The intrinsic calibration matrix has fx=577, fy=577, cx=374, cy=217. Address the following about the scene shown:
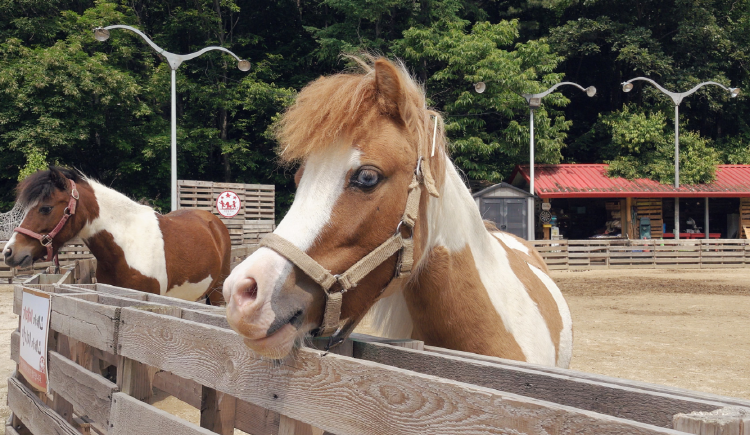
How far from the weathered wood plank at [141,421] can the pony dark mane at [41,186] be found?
13.9 feet

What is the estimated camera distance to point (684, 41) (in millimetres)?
30609

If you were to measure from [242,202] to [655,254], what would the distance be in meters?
15.2

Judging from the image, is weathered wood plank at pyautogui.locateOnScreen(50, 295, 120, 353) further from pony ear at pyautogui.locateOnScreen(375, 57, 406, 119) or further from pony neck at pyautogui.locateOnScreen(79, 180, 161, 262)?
pony neck at pyautogui.locateOnScreen(79, 180, 161, 262)

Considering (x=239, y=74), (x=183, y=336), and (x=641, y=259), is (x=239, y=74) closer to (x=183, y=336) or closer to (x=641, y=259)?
(x=641, y=259)

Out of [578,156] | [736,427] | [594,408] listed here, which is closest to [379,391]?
[594,408]

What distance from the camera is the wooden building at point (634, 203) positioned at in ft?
84.3

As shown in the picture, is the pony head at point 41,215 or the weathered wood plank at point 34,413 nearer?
the weathered wood plank at point 34,413

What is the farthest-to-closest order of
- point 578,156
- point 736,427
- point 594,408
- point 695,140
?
point 578,156 → point 695,140 → point 594,408 → point 736,427

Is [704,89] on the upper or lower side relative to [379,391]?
upper

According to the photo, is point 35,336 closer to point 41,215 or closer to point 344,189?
point 41,215

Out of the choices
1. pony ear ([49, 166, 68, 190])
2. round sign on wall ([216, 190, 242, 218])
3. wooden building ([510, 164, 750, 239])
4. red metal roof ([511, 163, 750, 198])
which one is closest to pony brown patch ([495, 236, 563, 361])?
pony ear ([49, 166, 68, 190])

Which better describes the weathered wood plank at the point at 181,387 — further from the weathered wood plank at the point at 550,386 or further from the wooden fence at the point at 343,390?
the weathered wood plank at the point at 550,386

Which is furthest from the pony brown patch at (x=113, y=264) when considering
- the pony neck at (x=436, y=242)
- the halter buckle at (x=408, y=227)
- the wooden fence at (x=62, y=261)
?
the wooden fence at (x=62, y=261)

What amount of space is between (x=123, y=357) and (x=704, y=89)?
111ft
